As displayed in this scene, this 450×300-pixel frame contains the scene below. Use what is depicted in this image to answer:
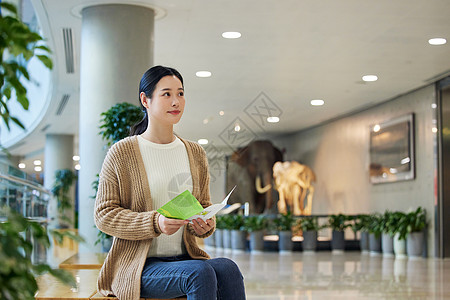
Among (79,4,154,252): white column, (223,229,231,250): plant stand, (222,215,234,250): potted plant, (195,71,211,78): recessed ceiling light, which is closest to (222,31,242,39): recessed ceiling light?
(79,4,154,252): white column

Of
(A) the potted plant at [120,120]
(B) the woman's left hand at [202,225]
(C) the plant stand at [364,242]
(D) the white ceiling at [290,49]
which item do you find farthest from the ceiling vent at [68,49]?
(C) the plant stand at [364,242]

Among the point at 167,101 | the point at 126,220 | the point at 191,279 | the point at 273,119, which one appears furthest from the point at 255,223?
the point at 191,279

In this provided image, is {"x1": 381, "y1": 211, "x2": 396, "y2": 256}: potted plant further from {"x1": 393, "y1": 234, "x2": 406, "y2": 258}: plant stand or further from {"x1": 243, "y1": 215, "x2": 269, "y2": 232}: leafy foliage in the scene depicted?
{"x1": 243, "y1": 215, "x2": 269, "y2": 232}: leafy foliage

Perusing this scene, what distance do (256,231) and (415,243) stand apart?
3.37 metres

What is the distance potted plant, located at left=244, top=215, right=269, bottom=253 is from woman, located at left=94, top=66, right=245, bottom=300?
36.1 feet

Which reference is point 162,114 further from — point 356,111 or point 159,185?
point 356,111

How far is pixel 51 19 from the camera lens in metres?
7.66

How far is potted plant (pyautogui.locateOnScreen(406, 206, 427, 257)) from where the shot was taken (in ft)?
37.9

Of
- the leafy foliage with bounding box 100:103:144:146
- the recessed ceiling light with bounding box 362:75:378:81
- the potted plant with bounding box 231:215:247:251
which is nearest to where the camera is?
the leafy foliage with bounding box 100:103:144:146

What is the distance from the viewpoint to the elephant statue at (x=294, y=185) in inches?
659

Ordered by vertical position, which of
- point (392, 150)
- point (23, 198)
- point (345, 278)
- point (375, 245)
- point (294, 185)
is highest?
point (392, 150)

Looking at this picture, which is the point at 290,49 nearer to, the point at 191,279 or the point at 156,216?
the point at 156,216

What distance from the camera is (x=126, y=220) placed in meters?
2.43

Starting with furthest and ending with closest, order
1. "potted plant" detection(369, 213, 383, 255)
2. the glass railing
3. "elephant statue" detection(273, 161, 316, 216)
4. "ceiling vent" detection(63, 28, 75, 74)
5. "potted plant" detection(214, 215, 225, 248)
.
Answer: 1. "elephant statue" detection(273, 161, 316, 216)
2. "potted plant" detection(214, 215, 225, 248)
3. "potted plant" detection(369, 213, 383, 255)
4. "ceiling vent" detection(63, 28, 75, 74)
5. the glass railing
